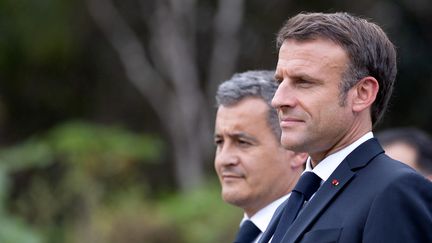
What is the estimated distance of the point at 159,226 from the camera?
1198 centimetres

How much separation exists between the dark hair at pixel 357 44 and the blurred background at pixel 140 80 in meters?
10.3

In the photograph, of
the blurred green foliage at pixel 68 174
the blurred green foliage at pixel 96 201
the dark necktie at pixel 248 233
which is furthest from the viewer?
the blurred green foliage at pixel 68 174

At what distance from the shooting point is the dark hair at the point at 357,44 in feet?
11.9

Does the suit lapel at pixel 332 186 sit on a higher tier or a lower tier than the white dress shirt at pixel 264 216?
lower

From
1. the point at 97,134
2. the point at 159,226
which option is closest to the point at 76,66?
the point at 97,134

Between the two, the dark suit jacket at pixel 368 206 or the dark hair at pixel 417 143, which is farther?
the dark hair at pixel 417 143

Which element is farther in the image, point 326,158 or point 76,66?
point 76,66

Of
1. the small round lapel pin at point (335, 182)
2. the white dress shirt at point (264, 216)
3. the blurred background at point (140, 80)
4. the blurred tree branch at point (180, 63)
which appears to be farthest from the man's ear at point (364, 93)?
the blurred tree branch at point (180, 63)

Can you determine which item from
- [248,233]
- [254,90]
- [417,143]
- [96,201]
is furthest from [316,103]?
[96,201]

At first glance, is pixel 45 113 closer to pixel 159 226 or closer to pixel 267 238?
pixel 159 226

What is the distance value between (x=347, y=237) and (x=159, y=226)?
28.6ft

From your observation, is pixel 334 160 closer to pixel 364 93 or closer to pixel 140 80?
pixel 364 93

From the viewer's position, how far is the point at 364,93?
3.65m

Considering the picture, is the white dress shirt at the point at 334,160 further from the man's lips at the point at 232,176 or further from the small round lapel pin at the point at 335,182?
the man's lips at the point at 232,176
